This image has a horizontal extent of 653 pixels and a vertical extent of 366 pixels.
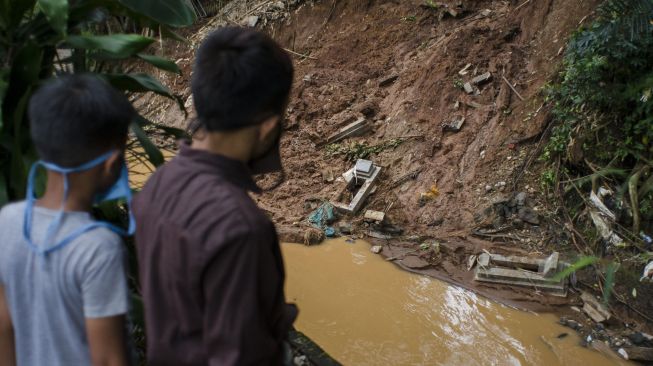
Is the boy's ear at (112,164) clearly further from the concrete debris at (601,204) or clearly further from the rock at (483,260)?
the concrete debris at (601,204)

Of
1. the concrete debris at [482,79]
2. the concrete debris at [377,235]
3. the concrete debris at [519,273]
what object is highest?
the concrete debris at [482,79]

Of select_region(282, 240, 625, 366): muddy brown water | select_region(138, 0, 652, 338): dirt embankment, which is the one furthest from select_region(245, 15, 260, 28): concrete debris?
select_region(282, 240, 625, 366): muddy brown water

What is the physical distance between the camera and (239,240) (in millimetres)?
1065

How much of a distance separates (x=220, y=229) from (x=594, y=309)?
412 centimetres

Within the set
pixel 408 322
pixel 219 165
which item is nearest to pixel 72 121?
pixel 219 165

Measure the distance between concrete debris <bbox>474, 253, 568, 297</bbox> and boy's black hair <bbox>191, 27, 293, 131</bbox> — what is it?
4.01m

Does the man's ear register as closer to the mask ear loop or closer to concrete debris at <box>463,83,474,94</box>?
the mask ear loop

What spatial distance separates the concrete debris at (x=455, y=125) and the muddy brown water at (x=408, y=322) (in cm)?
210

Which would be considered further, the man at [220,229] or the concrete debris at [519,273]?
the concrete debris at [519,273]

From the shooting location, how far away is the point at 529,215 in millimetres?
5281

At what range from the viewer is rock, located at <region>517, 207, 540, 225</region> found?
→ 5.24 m

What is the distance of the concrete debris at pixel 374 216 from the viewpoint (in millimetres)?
5688

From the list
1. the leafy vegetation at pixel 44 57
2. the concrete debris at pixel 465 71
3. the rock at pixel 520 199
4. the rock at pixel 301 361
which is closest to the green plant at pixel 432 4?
the concrete debris at pixel 465 71

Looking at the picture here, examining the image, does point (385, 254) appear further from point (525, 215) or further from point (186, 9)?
point (186, 9)
